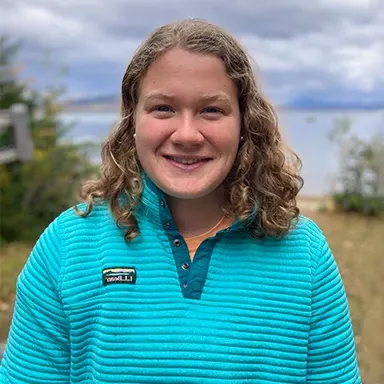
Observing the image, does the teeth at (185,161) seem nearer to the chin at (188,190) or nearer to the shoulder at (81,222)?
A: the chin at (188,190)

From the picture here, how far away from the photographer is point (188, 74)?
146cm

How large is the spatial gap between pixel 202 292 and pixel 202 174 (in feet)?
0.91

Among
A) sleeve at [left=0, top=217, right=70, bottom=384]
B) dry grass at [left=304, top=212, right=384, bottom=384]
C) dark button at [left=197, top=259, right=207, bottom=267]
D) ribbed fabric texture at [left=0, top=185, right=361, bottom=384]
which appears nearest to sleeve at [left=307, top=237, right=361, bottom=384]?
ribbed fabric texture at [left=0, top=185, right=361, bottom=384]

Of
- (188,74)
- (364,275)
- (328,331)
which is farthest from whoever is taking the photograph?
(364,275)

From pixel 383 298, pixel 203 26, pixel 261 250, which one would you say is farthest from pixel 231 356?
pixel 383 298

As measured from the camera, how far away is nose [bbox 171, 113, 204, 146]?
57.8 inches

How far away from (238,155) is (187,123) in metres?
0.22

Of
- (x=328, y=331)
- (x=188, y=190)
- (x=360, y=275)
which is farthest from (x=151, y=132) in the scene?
(x=360, y=275)

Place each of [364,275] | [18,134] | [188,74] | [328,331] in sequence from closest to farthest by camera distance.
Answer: [188,74], [328,331], [364,275], [18,134]

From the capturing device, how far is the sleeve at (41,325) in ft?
5.04

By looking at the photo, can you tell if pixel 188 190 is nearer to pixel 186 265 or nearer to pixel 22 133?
pixel 186 265

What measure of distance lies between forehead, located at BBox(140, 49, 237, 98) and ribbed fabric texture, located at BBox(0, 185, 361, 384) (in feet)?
0.99

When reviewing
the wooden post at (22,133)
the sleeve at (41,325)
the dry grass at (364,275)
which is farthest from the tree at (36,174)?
the sleeve at (41,325)

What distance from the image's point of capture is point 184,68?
1467 mm
